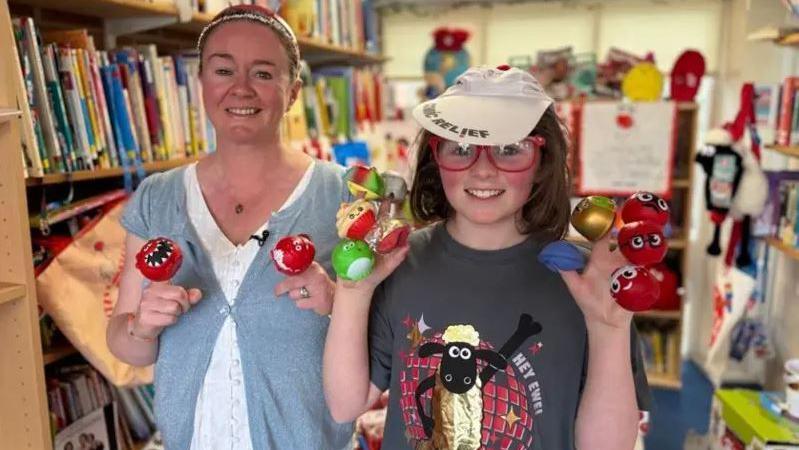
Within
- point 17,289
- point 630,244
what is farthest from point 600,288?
point 17,289

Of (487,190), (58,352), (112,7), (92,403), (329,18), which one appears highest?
(329,18)

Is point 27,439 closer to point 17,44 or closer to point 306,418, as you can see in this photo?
point 306,418

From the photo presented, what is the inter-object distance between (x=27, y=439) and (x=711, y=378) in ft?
12.0

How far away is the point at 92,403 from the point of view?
1.78 m

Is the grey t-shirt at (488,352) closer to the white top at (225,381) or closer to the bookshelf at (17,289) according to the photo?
the white top at (225,381)

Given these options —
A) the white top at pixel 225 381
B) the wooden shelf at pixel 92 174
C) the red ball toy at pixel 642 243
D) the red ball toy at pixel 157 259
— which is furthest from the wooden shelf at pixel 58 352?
the red ball toy at pixel 642 243

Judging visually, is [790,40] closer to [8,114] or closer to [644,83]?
[644,83]

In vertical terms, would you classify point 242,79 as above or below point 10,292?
above

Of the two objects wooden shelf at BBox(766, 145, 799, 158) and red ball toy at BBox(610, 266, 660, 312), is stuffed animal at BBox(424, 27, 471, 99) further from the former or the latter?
red ball toy at BBox(610, 266, 660, 312)

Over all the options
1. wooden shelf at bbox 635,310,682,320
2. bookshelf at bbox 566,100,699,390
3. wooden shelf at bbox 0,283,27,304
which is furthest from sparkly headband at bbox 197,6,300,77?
wooden shelf at bbox 635,310,682,320

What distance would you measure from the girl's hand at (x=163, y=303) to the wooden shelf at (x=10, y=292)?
1.09ft

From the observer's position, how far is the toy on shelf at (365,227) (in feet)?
3.30

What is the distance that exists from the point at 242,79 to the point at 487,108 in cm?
49

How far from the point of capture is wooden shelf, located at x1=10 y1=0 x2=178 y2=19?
1659 millimetres
